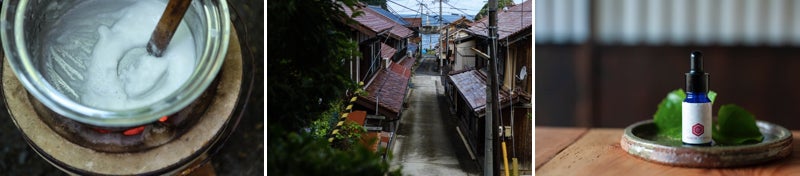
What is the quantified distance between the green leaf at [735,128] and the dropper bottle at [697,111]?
0.05 metres

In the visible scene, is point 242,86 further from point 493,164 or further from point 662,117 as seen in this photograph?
point 662,117

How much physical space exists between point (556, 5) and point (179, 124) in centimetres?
80

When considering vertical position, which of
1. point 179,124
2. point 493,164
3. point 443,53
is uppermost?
point 443,53

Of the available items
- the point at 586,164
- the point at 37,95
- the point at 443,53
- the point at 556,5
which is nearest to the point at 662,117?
the point at 586,164

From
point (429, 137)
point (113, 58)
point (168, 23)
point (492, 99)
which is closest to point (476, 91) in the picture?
point (492, 99)

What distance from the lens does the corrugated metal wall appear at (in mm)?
1298

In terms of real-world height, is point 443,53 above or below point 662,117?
above

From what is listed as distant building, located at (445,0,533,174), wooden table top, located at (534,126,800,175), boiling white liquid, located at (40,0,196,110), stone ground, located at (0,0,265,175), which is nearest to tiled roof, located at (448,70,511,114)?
distant building, located at (445,0,533,174)

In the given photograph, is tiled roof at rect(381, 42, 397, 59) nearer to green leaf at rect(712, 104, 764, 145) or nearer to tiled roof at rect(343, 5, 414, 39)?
tiled roof at rect(343, 5, 414, 39)

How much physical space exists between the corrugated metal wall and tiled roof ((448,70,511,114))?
248 mm

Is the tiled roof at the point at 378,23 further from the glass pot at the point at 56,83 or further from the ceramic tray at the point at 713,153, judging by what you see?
the ceramic tray at the point at 713,153

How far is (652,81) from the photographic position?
4.61 ft

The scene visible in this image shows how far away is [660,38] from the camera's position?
133 centimetres

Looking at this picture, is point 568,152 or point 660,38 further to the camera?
point 660,38
